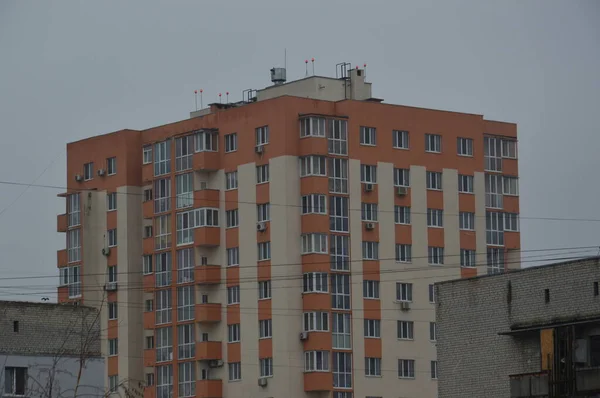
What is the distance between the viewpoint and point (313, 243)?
289ft

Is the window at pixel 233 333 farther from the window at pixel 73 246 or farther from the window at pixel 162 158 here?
the window at pixel 73 246

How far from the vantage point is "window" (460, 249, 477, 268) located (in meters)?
93.8

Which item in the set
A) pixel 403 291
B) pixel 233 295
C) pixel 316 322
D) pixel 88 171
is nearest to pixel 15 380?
pixel 316 322

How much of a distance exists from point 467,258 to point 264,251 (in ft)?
40.1

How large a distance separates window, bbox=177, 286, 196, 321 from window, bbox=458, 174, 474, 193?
52.9 feet

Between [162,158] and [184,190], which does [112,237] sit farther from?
[184,190]

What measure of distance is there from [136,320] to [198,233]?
7246mm

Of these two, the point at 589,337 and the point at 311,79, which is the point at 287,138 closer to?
the point at 311,79

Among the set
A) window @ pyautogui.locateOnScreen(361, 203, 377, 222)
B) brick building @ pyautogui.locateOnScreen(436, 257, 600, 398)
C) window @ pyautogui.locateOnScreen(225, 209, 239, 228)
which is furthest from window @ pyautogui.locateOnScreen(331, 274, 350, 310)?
brick building @ pyautogui.locateOnScreen(436, 257, 600, 398)

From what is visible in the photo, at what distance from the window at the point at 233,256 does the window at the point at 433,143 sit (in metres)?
12.0

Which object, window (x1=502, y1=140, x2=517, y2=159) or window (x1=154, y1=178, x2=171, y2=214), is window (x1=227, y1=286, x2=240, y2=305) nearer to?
window (x1=154, y1=178, x2=171, y2=214)

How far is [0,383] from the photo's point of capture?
4975 cm

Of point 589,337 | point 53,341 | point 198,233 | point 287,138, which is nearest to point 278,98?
point 287,138

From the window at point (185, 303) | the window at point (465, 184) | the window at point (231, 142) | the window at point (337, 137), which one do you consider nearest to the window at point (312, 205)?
the window at point (337, 137)
